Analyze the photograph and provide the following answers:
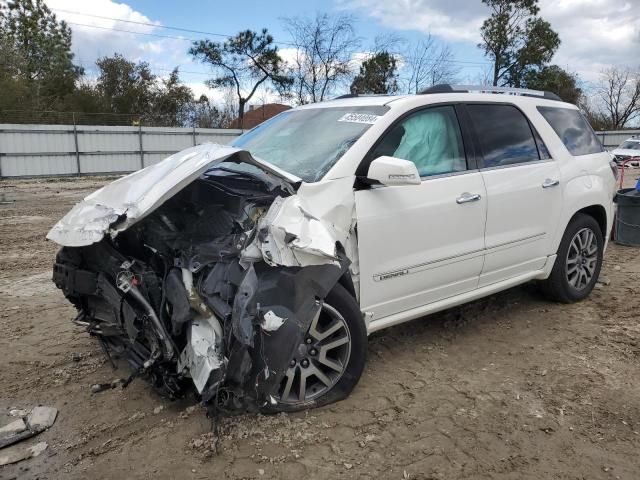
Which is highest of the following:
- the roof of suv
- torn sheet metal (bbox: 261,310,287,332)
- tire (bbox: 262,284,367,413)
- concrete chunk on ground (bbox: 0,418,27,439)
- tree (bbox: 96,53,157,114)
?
tree (bbox: 96,53,157,114)

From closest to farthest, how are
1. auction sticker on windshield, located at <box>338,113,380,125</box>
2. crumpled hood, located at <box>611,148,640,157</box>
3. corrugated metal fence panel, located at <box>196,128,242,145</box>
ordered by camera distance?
auction sticker on windshield, located at <box>338,113,380,125</box>, crumpled hood, located at <box>611,148,640,157</box>, corrugated metal fence panel, located at <box>196,128,242,145</box>

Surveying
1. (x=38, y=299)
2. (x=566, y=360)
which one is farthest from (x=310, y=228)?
(x=38, y=299)

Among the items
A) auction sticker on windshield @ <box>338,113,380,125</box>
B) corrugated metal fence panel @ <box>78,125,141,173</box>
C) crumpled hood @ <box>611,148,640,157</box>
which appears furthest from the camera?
crumpled hood @ <box>611,148,640,157</box>

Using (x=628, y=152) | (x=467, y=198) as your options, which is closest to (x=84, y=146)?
(x=467, y=198)

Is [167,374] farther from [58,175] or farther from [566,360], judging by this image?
[58,175]

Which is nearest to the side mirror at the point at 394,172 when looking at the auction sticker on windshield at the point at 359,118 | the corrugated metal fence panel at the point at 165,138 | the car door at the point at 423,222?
the car door at the point at 423,222

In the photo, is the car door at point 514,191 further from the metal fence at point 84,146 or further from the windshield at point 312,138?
Result: the metal fence at point 84,146

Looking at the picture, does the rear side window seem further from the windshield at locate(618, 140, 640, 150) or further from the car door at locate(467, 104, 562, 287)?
the windshield at locate(618, 140, 640, 150)

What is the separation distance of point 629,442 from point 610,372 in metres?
0.88

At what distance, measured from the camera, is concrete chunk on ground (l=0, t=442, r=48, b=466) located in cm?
272

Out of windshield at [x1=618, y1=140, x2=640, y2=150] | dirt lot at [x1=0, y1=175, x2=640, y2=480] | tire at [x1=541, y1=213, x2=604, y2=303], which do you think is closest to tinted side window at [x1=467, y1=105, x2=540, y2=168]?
tire at [x1=541, y1=213, x2=604, y2=303]

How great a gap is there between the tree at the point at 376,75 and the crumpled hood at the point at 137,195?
2555 cm

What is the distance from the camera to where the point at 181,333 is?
9.25 feet

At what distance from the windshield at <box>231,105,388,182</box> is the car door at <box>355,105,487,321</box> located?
203 millimetres
